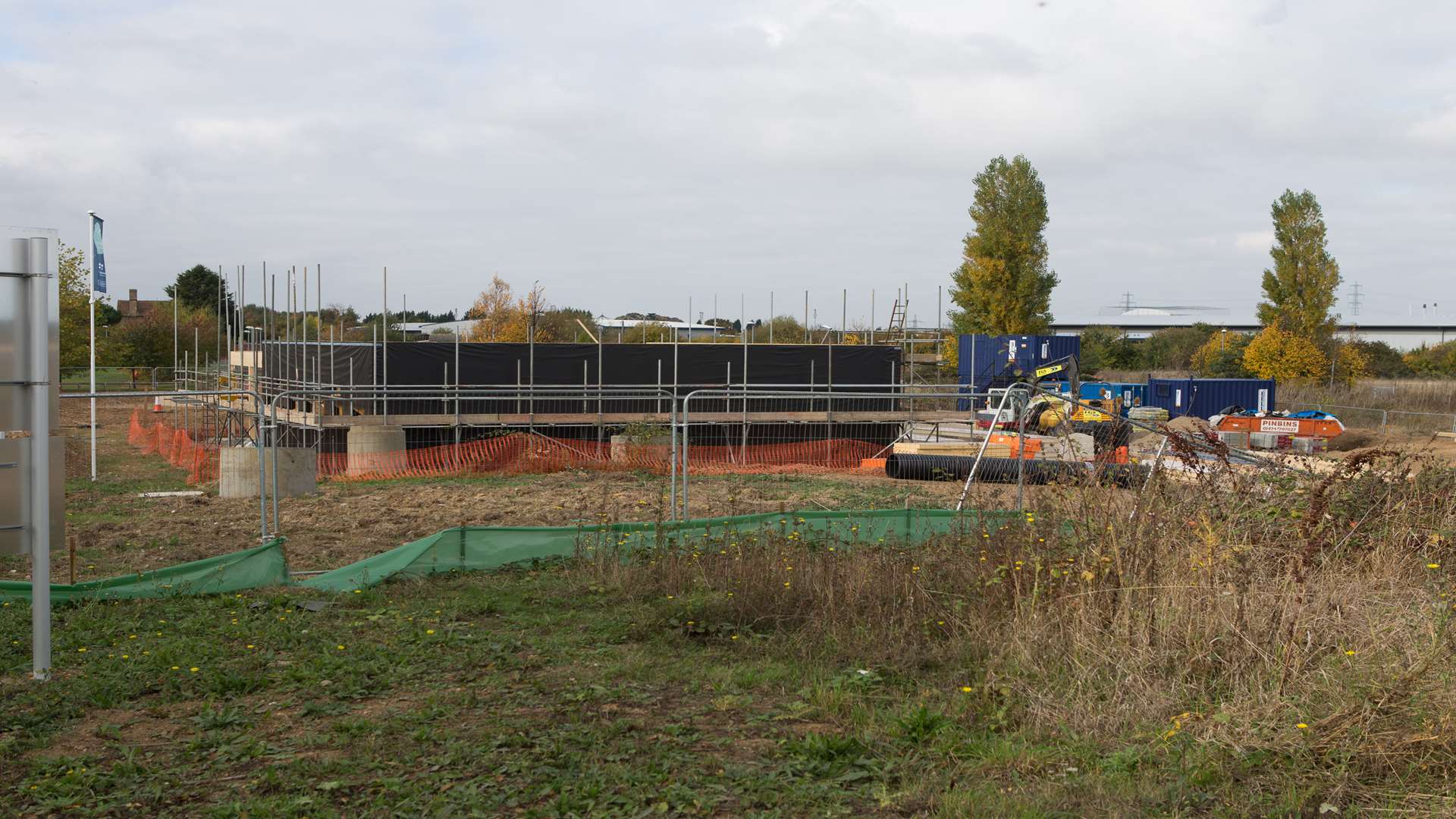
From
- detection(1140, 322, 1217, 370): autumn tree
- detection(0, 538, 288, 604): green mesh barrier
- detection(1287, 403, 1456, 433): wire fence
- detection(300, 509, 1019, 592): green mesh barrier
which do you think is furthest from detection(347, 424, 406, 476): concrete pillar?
detection(1140, 322, 1217, 370): autumn tree

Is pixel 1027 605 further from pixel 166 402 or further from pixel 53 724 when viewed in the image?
pixel 166 402

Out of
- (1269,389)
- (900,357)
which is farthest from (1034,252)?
(900,357)

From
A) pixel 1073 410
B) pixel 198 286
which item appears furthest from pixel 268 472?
pixel 198 286

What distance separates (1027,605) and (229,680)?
4.48 meters

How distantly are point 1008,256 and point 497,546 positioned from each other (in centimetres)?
3679

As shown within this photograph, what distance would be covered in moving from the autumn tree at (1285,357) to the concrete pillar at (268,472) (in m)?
36.2

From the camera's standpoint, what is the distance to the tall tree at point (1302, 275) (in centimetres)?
4175

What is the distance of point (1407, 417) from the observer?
33031 mm

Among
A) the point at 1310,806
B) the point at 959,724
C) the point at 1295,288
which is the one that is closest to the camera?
the point at 1310,806

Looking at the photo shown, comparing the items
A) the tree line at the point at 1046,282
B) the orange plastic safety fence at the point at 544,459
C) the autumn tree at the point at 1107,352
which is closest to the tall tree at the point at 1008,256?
the tree line at the point at 1046,282

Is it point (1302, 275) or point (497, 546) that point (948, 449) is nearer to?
Result: point (497, 546)

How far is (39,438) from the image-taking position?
20.3 ft

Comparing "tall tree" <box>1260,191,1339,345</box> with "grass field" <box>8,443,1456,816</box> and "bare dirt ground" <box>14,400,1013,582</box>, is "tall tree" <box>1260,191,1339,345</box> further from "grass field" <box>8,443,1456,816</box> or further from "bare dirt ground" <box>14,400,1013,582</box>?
"grass field" <box>8,443,1456,816</box>

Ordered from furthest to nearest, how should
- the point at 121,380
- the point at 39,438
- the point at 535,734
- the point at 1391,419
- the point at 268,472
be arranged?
the point at 121,380
the point at 1391,419
the point at 268,472
the point at 39,438
the point at 535,734
